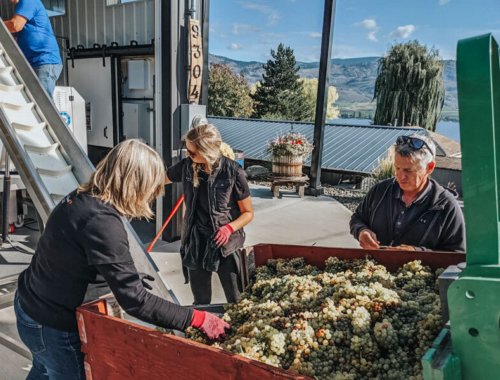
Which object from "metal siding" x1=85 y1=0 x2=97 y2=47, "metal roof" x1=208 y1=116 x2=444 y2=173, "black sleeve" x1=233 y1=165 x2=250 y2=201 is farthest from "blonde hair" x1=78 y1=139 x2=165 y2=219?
"metal roof" x1=208 y1=116 x2=444 y2=173

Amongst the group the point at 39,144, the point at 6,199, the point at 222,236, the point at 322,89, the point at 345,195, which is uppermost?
the point at 322,89

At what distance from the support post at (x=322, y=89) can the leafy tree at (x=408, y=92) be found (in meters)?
28.8

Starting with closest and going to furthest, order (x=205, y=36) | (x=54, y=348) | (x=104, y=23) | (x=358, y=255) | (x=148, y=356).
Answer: (x=148, y=356), (x=54, y=348), (x=358, y=255), (x=205, y=36), (x=104, y=23)

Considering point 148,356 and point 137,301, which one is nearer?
point 148,356

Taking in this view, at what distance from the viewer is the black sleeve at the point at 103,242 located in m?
1.78

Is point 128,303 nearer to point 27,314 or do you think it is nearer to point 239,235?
point 27,314

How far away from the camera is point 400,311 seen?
5.79 ft

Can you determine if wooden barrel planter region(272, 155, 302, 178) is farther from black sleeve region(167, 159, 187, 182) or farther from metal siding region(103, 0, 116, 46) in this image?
black sleeve region(167, 159, 187, 182)

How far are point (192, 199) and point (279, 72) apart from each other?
58786 mm

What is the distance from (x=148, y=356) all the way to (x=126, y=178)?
29.1 inches

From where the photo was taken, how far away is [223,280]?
3.36 meters

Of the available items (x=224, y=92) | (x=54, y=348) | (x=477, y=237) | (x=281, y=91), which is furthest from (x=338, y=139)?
(x=281, y=91)

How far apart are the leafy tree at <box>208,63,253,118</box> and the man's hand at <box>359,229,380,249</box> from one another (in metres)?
46.8

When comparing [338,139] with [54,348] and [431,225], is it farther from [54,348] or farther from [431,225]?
[54,348]
